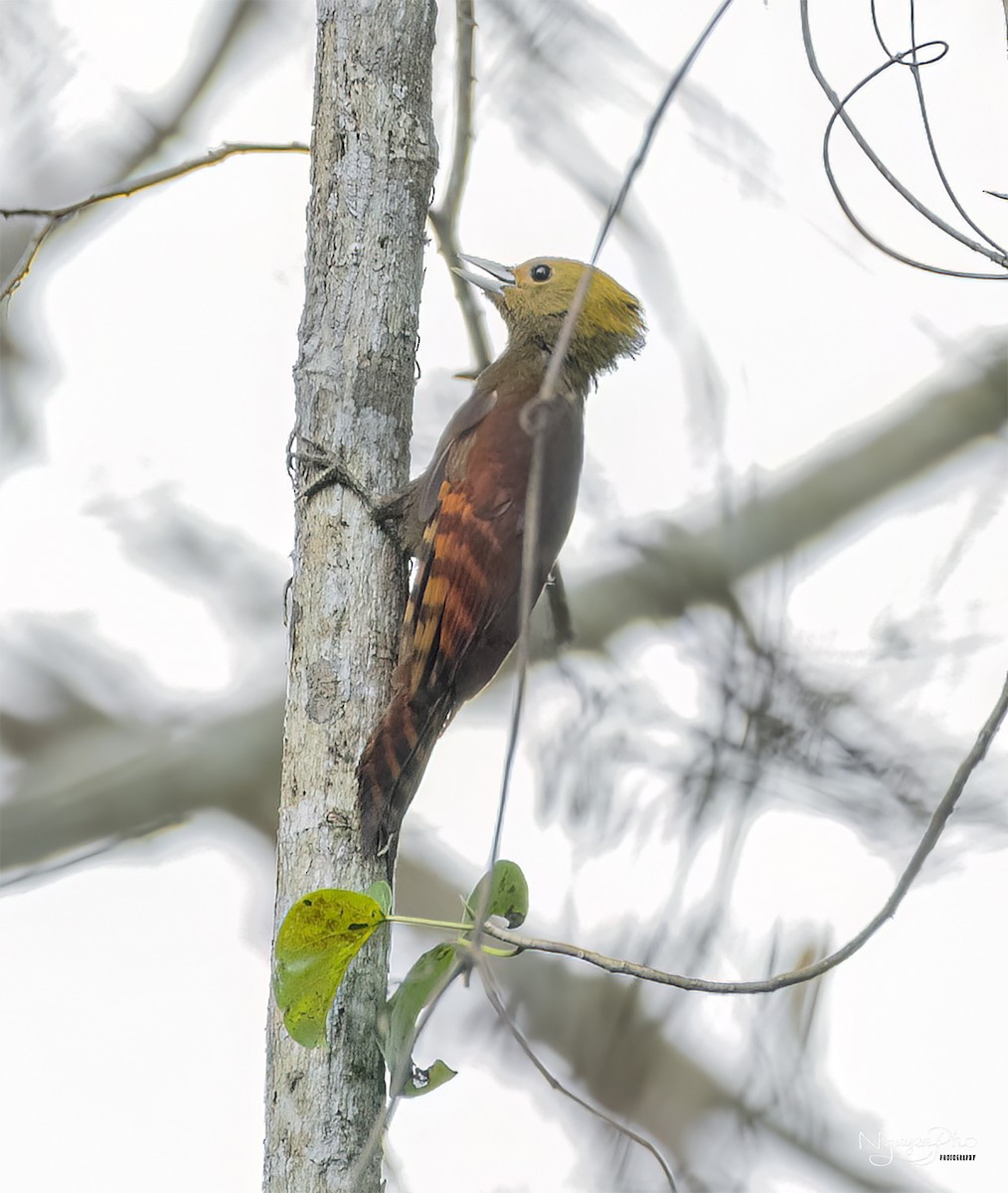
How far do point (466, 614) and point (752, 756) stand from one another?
0.87m

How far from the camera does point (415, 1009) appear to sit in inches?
66.4

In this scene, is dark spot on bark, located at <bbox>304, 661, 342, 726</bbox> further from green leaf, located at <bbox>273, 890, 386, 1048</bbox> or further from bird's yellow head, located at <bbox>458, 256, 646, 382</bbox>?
bird's yellow head, located at <bbox>458, 256, 646, 382</bbox>

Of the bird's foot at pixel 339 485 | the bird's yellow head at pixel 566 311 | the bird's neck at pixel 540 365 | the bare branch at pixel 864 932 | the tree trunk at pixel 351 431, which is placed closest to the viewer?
the bare branch at pixel 864 932

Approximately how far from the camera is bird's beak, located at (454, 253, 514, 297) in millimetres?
2756

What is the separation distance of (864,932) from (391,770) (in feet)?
Result: 2.39

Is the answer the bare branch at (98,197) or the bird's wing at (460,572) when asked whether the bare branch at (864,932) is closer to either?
the bird's wing at (460,572)

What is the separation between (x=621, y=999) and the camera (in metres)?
3.56

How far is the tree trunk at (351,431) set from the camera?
1.75 m

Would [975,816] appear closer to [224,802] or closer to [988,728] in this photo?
[988,728]

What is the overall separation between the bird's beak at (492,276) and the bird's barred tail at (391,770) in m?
1.14

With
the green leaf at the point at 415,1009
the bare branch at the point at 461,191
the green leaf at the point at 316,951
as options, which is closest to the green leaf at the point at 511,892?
the green leaf at the point at 415,1009

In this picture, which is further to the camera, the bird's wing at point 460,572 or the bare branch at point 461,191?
the bare branch at point 461,191

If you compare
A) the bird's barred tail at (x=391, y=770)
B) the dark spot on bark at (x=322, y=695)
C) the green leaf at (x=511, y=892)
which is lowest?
the green leaf at (x=511, y=892)

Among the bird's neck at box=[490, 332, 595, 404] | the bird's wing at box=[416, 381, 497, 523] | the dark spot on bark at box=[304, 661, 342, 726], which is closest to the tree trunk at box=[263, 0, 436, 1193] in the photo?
the dark spot on bark at box=[304, 661, 342, 726]
